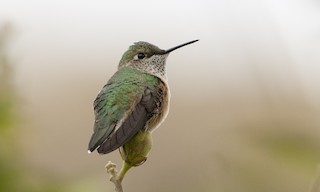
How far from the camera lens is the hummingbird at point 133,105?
158 cm

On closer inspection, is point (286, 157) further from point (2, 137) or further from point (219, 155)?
point (2, 137)

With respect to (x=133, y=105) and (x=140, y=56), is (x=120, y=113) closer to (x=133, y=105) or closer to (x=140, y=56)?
(x=133, y=105)

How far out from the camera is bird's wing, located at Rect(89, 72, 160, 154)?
166 centimetres

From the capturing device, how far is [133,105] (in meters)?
2.14

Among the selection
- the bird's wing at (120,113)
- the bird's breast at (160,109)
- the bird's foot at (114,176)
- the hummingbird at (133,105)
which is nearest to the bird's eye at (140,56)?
the hummingbird at (133,105)

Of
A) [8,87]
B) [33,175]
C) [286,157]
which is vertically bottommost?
[286,157]

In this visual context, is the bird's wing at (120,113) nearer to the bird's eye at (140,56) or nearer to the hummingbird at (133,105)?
the hummingbird at (133,105)

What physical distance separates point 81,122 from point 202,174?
6838mm

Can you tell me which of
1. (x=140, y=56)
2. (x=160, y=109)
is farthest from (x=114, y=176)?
(x=140, y=56)

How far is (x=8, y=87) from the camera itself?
3.90 feet

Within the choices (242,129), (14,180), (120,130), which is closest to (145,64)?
(120,130)

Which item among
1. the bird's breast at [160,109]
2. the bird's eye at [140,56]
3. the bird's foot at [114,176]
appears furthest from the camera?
the bird's eye at [140,56]

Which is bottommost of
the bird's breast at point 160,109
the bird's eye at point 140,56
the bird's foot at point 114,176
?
the bird's foot at point 114,176

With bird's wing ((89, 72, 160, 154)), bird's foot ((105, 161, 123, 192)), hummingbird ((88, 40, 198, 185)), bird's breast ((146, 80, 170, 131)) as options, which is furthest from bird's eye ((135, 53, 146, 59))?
bird's foot ((105, 161, 123, 192))
